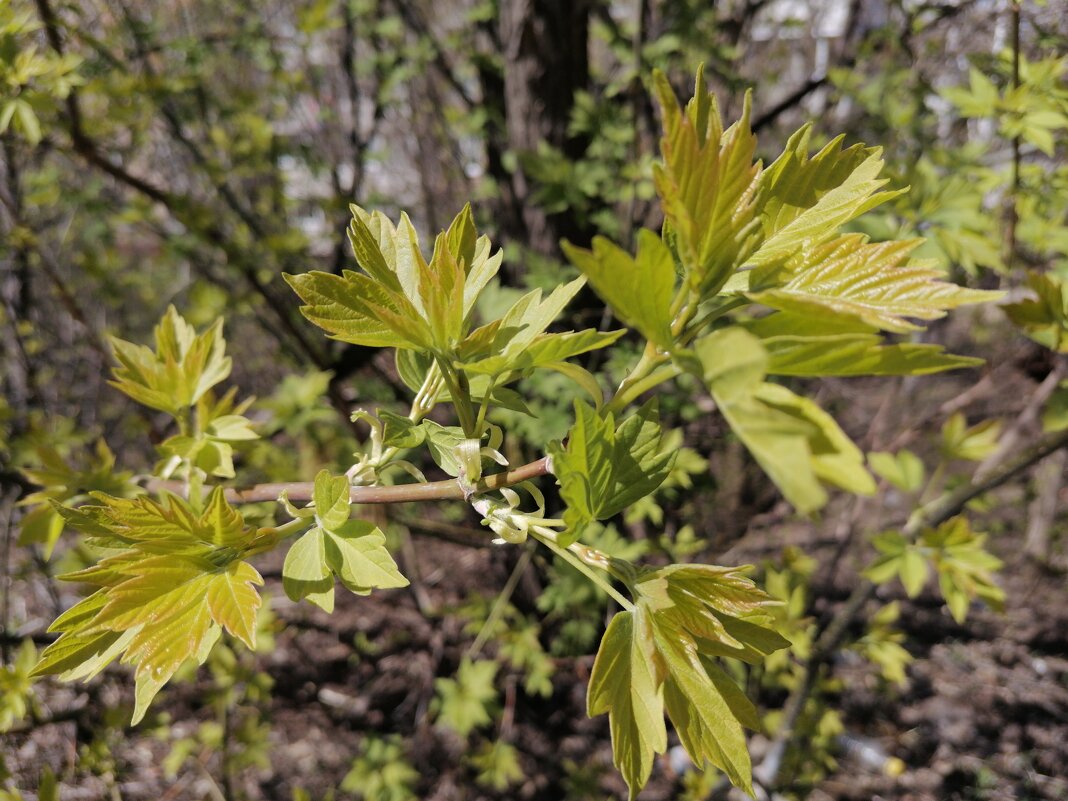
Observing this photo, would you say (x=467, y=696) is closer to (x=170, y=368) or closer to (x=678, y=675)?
(x=170, y=368)

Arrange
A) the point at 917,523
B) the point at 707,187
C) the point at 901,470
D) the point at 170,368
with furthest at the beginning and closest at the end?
the point at 901,470, the point at 917,523, the point at 170,368, the point at 707,187

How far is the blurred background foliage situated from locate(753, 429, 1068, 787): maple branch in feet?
0.32


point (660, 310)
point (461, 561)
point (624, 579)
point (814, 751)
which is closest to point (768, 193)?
point (660, 310)

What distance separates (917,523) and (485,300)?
1455mm

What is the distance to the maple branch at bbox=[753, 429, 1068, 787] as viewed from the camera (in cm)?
137

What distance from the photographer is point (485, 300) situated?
1.99 metres

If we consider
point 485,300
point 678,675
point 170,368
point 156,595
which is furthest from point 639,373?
point 485,300

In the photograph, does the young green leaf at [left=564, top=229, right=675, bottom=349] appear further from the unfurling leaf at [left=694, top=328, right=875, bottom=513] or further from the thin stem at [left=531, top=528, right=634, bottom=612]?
the thin stem at [left=531, top=528, right=634, bottom=612]

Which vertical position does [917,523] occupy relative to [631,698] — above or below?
below

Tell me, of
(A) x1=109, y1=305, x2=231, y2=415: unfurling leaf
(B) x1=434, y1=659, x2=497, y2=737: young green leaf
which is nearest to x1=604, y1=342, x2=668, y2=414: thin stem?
(A) x1=109, y1=305, x2=231, y2=415: unfurling leaf

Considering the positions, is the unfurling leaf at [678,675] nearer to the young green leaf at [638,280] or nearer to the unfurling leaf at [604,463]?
the unfurling leaf at [604,463]

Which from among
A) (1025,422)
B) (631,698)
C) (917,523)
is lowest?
(917,523)

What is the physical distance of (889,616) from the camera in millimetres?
2254

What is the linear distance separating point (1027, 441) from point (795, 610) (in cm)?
104
